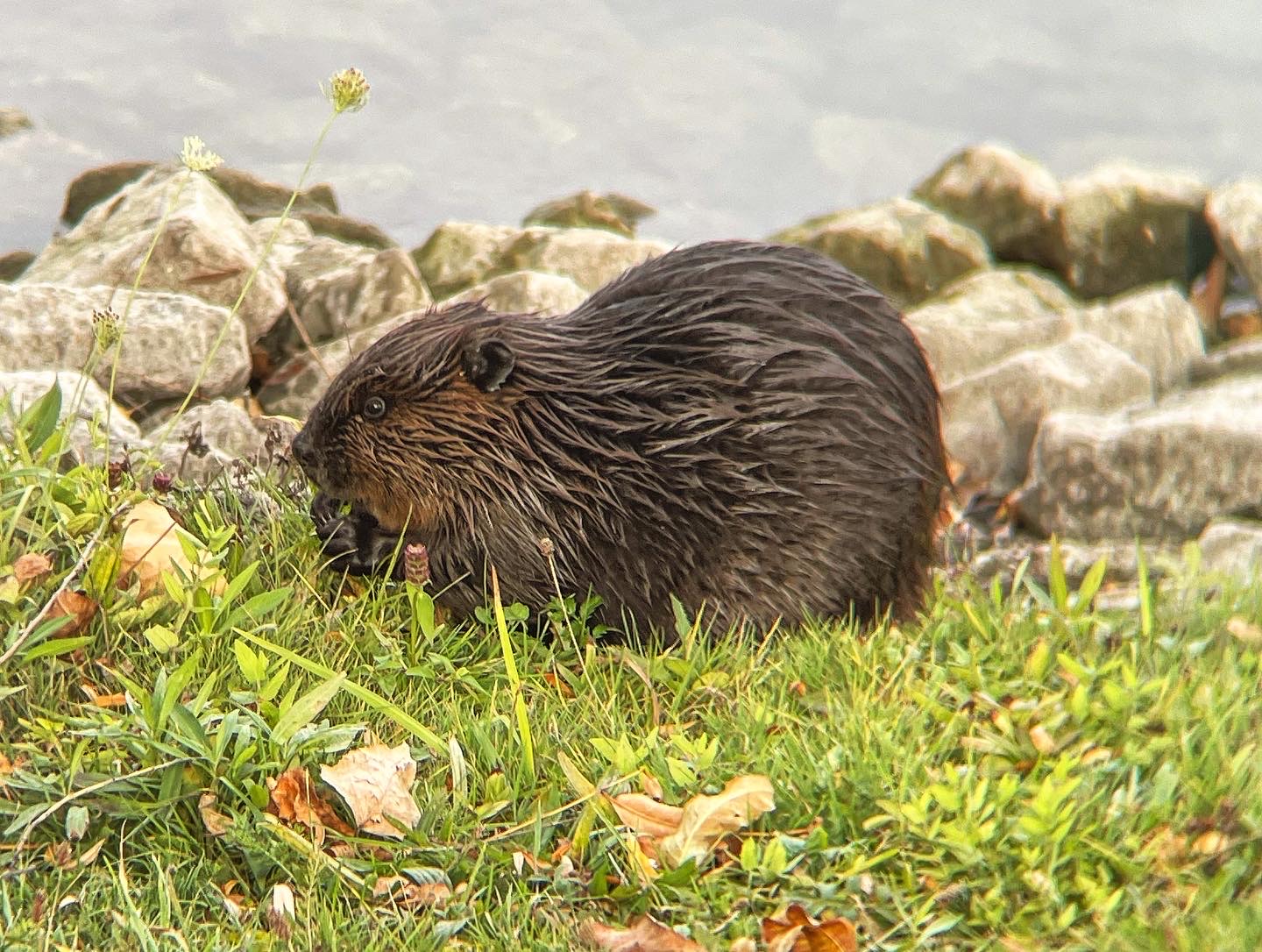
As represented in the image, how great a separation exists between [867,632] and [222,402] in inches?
104

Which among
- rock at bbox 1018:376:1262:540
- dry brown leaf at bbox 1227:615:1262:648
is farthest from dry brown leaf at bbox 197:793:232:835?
rock at bbox 1018:376:1262:540

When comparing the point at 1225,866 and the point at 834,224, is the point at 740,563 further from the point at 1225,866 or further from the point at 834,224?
the point at 834,224

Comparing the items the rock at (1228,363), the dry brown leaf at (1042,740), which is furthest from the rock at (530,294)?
the rock at (1228,363)

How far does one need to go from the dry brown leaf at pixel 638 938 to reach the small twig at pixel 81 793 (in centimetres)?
98

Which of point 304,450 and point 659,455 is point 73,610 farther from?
point 659,455

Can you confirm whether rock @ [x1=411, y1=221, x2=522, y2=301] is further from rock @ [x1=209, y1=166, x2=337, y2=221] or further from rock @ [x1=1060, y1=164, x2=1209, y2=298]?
rock @ [x1=1060, y1=164, x2=1209, y2=298]

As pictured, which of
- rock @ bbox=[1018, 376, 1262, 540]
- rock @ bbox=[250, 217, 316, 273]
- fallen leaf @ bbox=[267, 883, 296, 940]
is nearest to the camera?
fallen leaf @ bbox=[267, 883, 296, 940]

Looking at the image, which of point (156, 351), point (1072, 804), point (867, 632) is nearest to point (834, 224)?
point (156, 351)

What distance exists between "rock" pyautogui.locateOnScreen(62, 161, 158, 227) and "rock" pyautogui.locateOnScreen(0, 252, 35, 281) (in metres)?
0.88

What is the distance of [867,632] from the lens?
388 centimetres

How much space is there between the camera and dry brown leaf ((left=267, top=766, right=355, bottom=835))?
2.90 meters

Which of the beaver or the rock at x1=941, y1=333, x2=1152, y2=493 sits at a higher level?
the beaver

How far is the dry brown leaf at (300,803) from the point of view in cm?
290

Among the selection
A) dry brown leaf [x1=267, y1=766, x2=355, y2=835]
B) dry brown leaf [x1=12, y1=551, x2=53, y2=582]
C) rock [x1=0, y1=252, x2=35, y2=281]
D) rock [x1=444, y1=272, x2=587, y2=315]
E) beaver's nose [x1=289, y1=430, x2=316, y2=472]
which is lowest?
rock [x1=0, y1=252, x2=35, y2=281]
